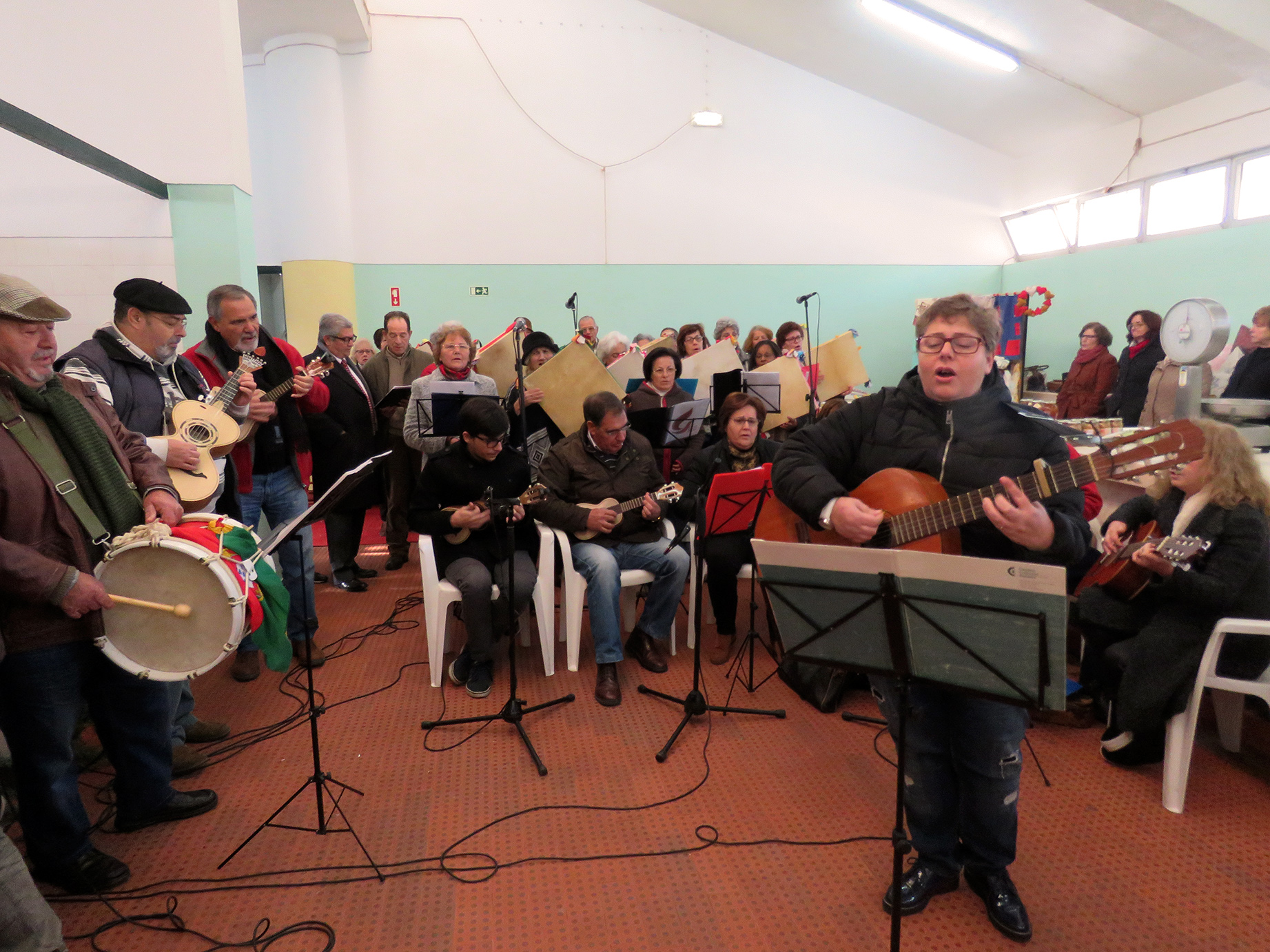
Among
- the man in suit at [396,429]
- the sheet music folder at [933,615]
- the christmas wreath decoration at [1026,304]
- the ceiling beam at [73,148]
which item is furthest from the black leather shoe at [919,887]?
the christmas wreath decoration at [1026,304]

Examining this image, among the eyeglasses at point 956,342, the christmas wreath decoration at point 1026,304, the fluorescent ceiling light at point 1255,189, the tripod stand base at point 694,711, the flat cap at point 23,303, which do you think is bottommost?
the tripod stand base at point 694,711

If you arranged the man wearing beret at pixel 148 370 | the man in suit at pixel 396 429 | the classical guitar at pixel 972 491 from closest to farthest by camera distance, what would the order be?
the classical guitar at pixel 972 491
the man wearing beret at pixel 148 370
the man in suit at pixel 396 429

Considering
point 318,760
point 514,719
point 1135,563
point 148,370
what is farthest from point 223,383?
point 1135,563

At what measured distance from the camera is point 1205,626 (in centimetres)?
253

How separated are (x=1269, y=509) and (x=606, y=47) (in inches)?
340

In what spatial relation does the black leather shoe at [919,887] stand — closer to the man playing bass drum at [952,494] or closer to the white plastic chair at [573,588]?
the man playing bass drum at [952,494]

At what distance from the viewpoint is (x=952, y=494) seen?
1.93 m

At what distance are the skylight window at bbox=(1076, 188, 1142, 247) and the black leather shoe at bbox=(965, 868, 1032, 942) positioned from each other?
845 cm

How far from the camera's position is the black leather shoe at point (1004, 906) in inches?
77.1

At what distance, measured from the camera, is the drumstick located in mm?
1977

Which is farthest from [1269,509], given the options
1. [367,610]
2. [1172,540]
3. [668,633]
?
[367,610]

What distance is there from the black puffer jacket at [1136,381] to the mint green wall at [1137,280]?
0.87m

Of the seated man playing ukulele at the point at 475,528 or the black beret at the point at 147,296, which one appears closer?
the black beret at the point at 147,296

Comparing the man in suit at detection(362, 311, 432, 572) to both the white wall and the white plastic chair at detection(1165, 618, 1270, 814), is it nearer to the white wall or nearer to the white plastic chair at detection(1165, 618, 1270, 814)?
the white wall
